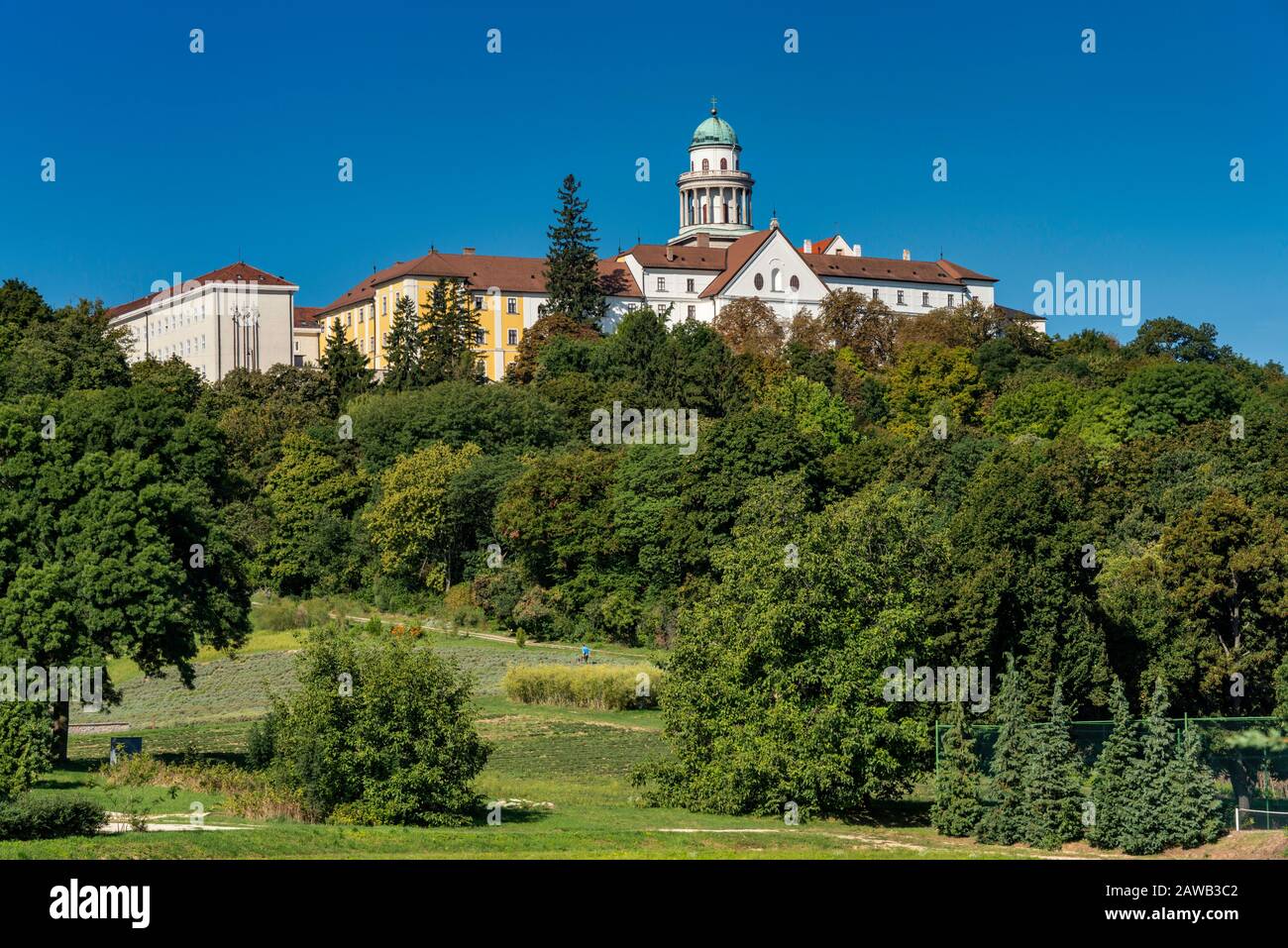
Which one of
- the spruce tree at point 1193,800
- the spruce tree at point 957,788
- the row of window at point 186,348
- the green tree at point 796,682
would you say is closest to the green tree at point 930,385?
the row of window at point 186,348

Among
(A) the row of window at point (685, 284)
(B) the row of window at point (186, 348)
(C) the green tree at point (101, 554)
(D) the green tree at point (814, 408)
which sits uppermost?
(A) the row of window at point (685, 284)

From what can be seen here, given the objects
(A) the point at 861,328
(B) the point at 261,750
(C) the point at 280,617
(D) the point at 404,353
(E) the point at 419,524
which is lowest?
(B) the point at 261,750

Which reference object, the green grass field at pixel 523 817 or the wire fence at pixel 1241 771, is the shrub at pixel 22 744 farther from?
the wire fence at pixel 1241 771

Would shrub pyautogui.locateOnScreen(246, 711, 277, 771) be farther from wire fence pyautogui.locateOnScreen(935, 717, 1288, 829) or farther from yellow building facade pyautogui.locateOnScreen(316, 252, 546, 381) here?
yellow building facade pyautogui.locateOnScreen(316, 252, 546, 381)

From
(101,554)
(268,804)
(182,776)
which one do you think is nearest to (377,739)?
(268,804)

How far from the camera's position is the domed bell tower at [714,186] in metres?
156

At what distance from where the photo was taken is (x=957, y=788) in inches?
1099

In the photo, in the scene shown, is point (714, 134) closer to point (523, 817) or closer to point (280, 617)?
point (280, 617)

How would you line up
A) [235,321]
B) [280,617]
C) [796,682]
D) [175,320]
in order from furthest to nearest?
[175,320] < [235,321] < [280,617] < [796,682]

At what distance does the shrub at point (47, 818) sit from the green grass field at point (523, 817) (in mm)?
672

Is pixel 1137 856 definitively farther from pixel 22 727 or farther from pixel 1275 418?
pixel 1275 418

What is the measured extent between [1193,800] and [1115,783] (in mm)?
1213

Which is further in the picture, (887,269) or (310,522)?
(887,269)
